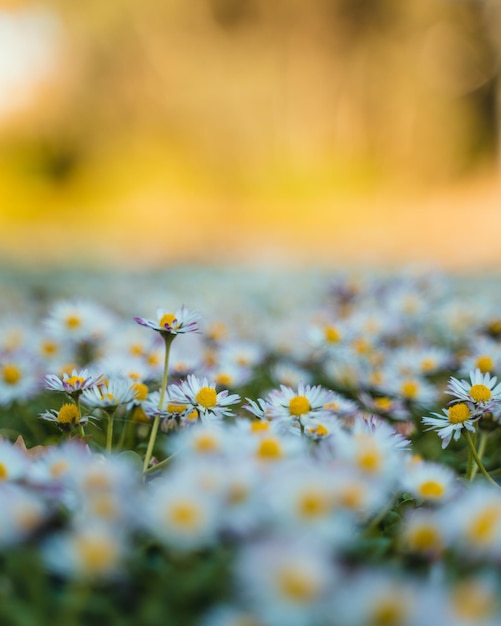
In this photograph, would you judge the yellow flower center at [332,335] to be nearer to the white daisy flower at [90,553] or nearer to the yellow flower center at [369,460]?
the yellow flower center at [369,460]

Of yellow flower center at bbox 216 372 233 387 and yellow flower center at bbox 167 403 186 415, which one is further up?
yellow flower center at bbox 216 372 233 387

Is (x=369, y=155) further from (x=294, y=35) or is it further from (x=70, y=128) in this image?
(x=70, y=128)

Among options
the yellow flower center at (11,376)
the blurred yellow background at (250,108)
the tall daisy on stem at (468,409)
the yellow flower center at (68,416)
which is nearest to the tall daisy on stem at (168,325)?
the yellow flower center at (68,416)

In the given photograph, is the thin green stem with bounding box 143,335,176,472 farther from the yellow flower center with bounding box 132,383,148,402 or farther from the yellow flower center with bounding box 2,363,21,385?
the yellow flower center with bounding box 2,363,21,385

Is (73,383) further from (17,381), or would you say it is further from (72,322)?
(72,322)

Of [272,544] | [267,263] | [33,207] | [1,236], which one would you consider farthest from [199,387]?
[33,207]

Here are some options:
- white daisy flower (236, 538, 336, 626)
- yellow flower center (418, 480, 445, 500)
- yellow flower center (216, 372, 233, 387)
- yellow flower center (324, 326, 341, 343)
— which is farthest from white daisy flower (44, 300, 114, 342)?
white daisy flower (236, 538, 336, 626)

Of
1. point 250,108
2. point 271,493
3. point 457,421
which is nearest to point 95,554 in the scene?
point 271,493
